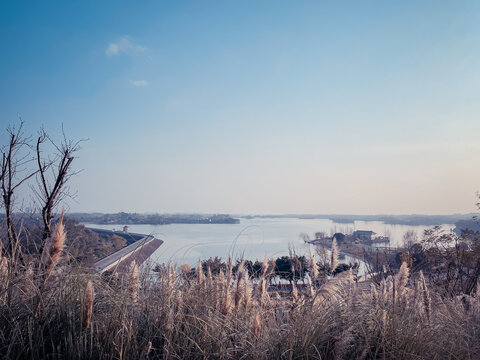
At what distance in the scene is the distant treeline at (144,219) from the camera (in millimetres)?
10227

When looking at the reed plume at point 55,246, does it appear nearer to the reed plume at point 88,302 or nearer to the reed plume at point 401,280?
the reed plume at point 88,302

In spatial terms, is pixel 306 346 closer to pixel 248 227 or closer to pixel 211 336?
pixel 211 336

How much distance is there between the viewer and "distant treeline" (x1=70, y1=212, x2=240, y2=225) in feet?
33.6

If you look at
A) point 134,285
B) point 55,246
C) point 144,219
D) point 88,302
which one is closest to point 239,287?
point 134,285

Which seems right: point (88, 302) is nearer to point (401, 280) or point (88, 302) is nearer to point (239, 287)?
point (239, 287)


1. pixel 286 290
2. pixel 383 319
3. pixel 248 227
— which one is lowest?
pixel 286 290

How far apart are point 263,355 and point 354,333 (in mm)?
884

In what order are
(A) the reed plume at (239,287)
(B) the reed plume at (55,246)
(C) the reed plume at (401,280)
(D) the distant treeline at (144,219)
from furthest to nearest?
(D) the distant treeline at (144,219)
(C) the reed plume at (401,280)
(A) the reed plume at (239,287)
(B) the reed plume at (55,246)

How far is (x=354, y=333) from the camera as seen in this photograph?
9.42 ft

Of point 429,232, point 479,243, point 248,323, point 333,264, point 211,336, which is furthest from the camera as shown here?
point 429,232

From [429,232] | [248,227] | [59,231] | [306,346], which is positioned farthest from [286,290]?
[429,232]

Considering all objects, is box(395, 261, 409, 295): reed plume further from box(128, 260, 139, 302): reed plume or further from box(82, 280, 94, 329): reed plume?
box(82, 280, 94, 329): reed plume

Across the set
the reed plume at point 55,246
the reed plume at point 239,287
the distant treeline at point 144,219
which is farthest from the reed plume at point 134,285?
the distant treeline at point 144,219

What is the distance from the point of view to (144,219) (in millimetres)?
12820
